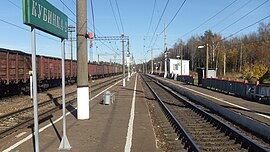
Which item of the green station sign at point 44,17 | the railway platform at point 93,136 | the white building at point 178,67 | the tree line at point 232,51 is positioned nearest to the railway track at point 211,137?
the railway platform at point 93,136

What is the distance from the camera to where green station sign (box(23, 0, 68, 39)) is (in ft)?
16.5

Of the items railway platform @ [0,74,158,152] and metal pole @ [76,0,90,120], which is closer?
railway platform @ [0,74,158,152]

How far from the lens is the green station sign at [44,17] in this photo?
5.01m

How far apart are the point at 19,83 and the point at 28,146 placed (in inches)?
715

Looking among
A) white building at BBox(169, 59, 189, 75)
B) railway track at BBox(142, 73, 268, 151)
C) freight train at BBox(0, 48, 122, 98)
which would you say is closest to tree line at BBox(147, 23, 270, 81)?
white building at BBox(169, 59, 189, 75)

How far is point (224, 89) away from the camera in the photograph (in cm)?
3148

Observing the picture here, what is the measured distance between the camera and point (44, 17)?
19.3ft

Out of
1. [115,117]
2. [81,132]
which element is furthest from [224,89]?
[81,132]

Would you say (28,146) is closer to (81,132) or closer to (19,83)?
(81,132)

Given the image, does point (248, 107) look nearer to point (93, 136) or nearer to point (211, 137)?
point (211, 137)

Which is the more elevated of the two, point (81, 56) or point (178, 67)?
point (81, 56)

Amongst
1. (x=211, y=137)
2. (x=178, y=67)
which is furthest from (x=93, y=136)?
(x=178, y=67)

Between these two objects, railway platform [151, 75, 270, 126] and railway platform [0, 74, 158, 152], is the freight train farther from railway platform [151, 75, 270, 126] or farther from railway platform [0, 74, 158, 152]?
railway platform [0, 74, 158, 152]

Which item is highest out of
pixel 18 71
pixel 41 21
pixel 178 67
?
pixel 41 21
